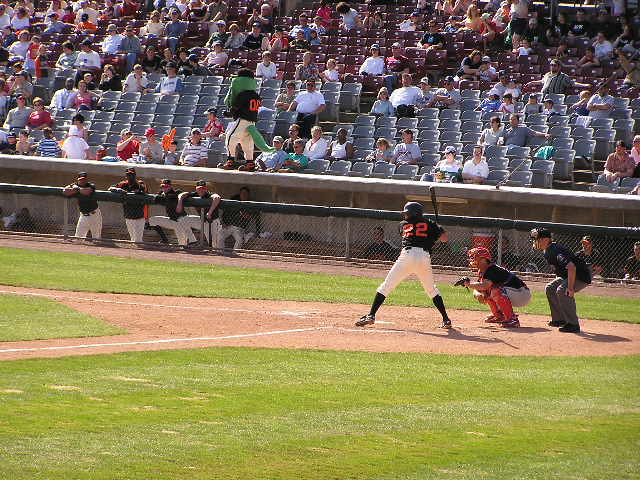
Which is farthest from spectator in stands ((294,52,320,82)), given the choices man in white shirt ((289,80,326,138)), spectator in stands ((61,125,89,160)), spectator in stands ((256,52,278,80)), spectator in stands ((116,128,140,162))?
spectator in stands ((61,125,89,160))

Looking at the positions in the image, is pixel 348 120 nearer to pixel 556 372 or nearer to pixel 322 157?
pixel 322 157

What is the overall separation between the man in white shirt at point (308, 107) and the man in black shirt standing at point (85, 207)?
14.6ft

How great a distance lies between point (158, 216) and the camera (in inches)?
839

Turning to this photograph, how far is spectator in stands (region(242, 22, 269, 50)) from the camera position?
25.9 m

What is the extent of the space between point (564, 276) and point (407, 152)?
7360 mm

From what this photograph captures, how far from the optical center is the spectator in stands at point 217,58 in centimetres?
2559

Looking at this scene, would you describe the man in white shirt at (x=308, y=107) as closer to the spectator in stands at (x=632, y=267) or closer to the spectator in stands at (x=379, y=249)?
the spectator in stands at (x=379, y=249)

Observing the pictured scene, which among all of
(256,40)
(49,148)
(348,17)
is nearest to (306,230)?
(49,148)

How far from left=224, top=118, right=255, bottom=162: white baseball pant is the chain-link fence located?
47.0 inches

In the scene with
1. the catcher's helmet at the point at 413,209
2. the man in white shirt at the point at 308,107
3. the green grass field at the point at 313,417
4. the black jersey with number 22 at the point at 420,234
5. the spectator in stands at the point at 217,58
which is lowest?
the green grass field at the point at 313,417

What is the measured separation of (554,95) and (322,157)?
4.65 meters

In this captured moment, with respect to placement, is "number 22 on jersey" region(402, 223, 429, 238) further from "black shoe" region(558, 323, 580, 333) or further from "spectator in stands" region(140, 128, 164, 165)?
"spectator in stands" region(140, 128, 164, 165)

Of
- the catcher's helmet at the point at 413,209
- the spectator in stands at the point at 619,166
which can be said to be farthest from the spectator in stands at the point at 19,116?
the catcher's helmet at the point at 413,209

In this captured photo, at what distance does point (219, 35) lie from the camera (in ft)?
87.2
